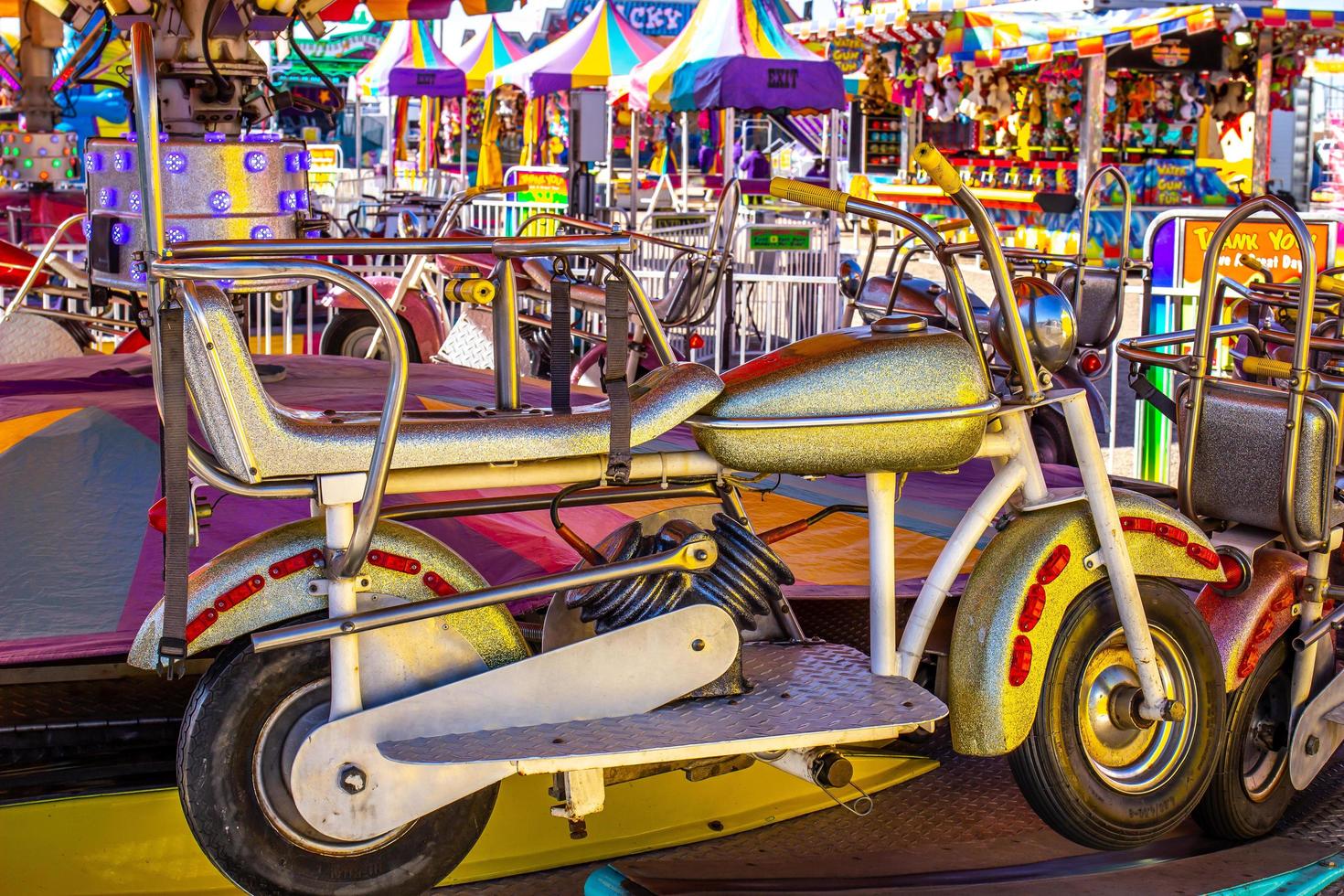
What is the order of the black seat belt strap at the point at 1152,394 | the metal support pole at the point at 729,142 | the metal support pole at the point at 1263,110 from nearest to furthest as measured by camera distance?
the black seat belt strap at the point at 1152,394, the metal support pole at the point at 729,142, the metal support pole at the point at 1263,110

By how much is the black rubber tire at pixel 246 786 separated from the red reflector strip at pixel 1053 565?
53.4 inches

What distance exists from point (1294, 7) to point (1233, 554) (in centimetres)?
1397

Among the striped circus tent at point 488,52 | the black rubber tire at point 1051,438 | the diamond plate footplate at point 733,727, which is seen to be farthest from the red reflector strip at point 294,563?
the striped circus tent at point 488,52

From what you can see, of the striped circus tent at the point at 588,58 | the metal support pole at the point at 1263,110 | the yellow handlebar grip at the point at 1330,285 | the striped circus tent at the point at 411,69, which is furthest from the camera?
the striped circus tent at the point at 411,69

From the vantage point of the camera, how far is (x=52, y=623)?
3557mm

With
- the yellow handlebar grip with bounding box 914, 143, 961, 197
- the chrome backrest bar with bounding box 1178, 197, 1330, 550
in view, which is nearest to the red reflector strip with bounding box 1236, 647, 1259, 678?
the chrome backrest bar with bounding box 1178, 197, 1330, 550

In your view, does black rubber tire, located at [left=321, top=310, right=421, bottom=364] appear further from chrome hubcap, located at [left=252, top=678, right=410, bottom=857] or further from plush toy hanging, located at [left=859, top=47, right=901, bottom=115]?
plush toy hanging, located at [left=859, top=47, right=901, bottom=115]

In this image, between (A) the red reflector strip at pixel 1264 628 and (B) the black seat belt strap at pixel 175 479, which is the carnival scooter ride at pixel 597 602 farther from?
(A) the red reflector strip at pixel 1264 628

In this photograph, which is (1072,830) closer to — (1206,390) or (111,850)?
(1206,390)

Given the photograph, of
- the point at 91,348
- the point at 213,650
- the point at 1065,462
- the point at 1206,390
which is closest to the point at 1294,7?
the point at 1065,462

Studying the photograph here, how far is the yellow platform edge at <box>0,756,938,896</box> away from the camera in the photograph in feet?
10.1

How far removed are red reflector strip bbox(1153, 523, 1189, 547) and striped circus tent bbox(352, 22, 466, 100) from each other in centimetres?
1718

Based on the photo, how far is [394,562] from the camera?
2.72m

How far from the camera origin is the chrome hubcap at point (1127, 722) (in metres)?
3.18
